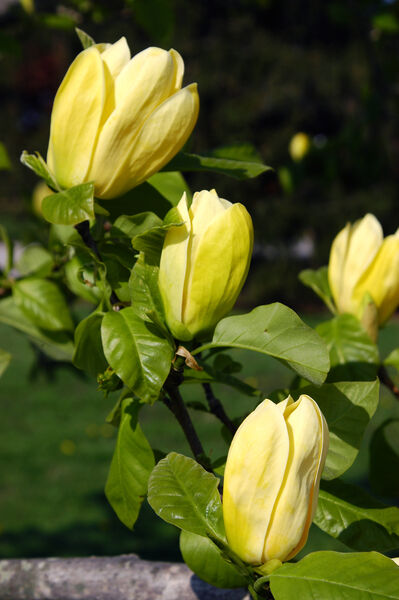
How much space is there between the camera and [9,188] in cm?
1140

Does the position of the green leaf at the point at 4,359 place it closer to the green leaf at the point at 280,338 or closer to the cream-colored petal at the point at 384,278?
the green leaf at the point at 280,338

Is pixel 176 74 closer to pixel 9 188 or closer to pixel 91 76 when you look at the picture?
pixel 91 76

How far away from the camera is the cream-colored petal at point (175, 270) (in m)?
0.63

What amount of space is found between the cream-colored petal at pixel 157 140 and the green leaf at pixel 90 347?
0.13m

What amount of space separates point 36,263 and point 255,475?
2.30 feet

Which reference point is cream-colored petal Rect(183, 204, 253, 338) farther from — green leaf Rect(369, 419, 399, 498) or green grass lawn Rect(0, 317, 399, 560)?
green grass lawn Rect(0, 317, 399, 560)

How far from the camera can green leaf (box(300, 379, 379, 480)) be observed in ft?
2.16

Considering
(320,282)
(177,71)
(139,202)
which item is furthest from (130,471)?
→ (320,282)

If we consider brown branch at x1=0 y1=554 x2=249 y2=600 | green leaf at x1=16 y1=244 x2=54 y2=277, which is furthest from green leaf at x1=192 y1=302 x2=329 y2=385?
green leaf at x1=16 y1=244 x2=54 y2=277

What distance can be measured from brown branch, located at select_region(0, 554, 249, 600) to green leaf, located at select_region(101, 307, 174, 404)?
13.2 inches

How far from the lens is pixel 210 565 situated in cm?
71

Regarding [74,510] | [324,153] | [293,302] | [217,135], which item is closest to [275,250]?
[293,302]

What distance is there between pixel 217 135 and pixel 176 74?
9.41 m

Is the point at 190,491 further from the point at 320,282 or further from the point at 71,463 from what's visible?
the point at 71,463
